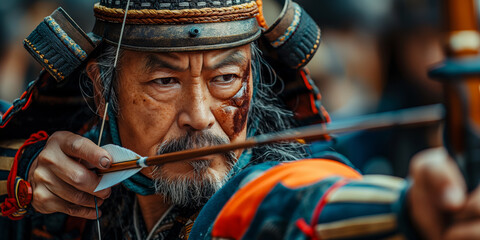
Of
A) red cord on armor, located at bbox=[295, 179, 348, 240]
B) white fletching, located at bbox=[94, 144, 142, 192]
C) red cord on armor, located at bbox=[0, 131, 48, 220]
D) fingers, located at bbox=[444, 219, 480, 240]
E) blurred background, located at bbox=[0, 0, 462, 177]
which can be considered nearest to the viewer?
fingers, located at bbox=[444, 219, 480, 240]

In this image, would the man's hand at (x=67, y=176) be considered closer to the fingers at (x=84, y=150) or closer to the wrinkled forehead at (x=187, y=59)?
the fingers at (x=84, y=150)

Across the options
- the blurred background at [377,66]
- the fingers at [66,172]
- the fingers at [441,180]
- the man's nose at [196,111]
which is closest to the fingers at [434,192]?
the fingers at [441,180]

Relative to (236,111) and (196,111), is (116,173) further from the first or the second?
(236,111)

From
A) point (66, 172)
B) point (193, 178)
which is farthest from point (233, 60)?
point (66, 172)

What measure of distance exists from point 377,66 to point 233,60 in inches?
37.9

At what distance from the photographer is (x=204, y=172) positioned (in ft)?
7.04

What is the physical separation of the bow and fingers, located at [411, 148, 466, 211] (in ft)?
0.05

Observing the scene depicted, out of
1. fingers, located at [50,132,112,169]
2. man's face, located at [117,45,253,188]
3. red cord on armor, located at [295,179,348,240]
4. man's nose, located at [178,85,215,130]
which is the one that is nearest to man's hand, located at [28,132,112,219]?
fingers, located at [50,132,112,169]

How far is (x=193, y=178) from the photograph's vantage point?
2.15 metres

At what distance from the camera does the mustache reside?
6.91ft

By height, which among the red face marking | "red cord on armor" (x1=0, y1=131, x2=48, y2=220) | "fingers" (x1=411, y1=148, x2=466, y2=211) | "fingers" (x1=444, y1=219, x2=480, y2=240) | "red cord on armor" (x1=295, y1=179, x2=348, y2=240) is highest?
"fingers" (x1=411, y1=148, x2=466, y2=211)

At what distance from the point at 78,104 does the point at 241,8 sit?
82 cm

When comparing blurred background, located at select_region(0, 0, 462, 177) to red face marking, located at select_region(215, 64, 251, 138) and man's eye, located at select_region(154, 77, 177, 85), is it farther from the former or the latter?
man's eye, located at select_region(154, 77, 177, 85)

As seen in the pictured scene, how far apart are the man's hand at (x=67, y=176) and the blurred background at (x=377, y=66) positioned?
96cm
